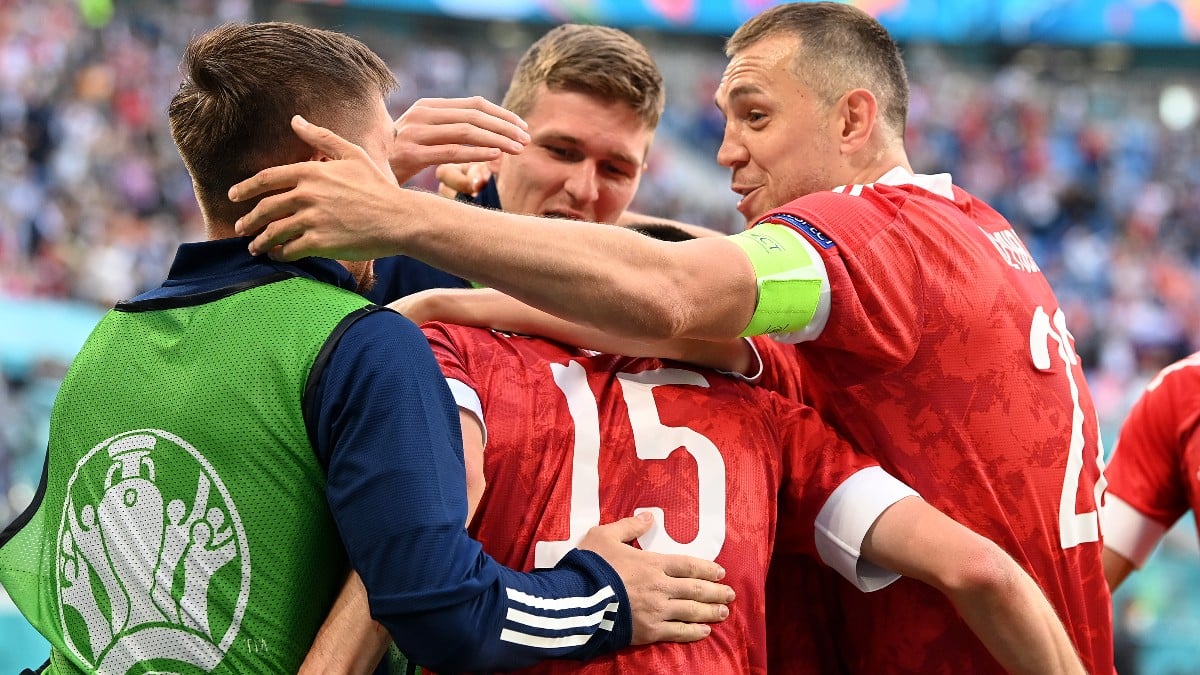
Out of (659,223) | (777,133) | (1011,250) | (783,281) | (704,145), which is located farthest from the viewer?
(704,145)

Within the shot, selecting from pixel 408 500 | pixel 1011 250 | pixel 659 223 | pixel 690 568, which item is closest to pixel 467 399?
pixel 408 500

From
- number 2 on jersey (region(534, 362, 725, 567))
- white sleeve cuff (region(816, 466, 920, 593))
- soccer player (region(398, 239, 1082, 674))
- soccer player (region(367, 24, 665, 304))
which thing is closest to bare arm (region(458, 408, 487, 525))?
soccer player (region(398, 239, 1082, 674))

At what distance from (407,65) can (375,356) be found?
18.2 meters

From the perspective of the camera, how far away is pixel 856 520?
232cm

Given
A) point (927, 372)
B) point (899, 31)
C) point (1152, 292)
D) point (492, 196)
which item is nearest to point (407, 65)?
point (899, 31)

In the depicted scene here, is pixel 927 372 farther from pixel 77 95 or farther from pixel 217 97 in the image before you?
pixel 77 95

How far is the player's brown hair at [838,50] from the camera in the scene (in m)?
2.86

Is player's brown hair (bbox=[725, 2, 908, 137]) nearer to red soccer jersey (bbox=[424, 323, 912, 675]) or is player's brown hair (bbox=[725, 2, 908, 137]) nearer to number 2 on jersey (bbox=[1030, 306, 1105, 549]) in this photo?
number 2 on jersey (bbox=[1030, 306, 1105, 549])

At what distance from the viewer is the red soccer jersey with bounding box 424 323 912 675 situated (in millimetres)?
2166

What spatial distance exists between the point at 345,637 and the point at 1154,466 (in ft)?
9.12

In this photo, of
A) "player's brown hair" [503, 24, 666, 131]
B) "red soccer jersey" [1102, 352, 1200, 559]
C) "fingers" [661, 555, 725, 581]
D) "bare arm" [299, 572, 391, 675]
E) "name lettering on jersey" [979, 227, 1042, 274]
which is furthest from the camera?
"red soccer jersey" [1102, 352, 1200, 559]

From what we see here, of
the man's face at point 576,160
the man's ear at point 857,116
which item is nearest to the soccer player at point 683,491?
the man's ear at point 857,116

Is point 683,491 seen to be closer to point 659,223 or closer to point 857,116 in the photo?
point 857,116

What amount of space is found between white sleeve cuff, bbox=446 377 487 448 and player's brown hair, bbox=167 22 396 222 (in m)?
0.45
